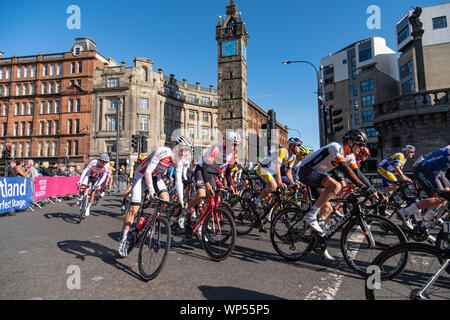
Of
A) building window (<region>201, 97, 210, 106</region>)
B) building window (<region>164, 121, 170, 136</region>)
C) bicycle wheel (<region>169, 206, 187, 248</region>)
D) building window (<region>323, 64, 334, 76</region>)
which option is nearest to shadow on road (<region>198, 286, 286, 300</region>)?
bicycle wheel (<region>169, 206, 187, 248</region>)

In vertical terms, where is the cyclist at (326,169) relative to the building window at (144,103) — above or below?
below

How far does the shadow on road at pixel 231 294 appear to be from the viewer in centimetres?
270

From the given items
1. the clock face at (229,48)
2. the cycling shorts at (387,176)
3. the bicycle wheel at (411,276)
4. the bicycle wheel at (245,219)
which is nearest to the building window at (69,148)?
the clock face at (229,48)

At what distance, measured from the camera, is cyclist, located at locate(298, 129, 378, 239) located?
345 cm

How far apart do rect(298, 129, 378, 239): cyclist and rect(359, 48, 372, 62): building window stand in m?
59.6

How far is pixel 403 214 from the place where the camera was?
4.59m

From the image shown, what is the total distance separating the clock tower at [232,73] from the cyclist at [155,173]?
4816cm

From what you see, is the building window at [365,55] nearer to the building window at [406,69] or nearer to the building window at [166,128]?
the building window at [406,69]

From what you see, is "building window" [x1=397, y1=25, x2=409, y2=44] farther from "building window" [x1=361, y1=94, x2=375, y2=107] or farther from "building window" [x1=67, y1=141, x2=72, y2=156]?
"building window" [x1=67, y1=141, x2=72, y2=156]

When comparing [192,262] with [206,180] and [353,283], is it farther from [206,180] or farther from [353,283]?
[353,283]

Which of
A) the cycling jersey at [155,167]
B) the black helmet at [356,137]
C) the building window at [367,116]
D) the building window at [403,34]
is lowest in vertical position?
the cycling jersey at [155,167]

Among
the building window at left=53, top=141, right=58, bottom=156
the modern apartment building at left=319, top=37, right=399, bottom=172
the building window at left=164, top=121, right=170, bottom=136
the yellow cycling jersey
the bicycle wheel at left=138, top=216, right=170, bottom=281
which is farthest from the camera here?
the modern apartment building at left=319, top=37, right=399, bottom=172

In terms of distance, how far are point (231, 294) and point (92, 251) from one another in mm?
2882
